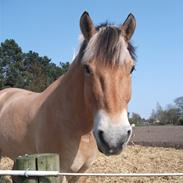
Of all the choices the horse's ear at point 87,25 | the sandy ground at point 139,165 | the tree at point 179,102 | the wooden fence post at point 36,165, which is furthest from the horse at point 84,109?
the tree at point 179,102

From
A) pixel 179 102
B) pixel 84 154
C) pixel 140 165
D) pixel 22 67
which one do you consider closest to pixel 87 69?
pixel 84 154

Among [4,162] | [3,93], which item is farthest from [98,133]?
[4,162]

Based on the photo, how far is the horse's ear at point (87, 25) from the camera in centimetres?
309

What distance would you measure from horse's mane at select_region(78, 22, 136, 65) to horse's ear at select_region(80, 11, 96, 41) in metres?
0.07

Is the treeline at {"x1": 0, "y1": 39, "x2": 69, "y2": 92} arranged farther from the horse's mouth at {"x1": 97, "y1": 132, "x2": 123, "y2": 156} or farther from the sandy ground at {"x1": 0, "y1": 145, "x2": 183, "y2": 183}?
the horse's mouth at {"x1": 97, "y1": 132, "x2": 123, "y2": 156}

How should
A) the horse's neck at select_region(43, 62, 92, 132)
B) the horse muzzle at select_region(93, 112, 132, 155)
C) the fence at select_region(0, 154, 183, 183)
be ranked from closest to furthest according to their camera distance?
the fence at select_region(0, 154, 183, 183) < the horse muzzle at select_region(93, 112, 132, 155) < the horse's neck at select_region(43, 62, 92, 132)

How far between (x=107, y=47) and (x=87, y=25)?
40 centimetres

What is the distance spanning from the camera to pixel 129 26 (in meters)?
3.15

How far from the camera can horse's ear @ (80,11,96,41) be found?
3090 mm

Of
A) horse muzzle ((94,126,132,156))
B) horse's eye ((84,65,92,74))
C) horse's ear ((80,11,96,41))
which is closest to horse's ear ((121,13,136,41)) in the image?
horse's ear ((80,11,96,41))

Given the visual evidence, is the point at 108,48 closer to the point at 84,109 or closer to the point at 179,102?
the point at 84,109

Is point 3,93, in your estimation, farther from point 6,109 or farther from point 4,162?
point 4,162

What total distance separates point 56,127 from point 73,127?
0.19 metres

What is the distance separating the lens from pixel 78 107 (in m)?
3.32
